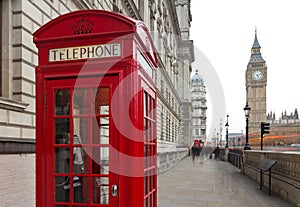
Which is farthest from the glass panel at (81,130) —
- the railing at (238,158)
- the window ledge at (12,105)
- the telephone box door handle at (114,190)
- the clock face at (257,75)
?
the clock face at (257,75)

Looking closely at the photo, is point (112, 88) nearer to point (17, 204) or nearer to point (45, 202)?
point (45, 202)

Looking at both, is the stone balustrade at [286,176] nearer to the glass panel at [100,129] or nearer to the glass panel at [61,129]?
the glass panel at [100,129]

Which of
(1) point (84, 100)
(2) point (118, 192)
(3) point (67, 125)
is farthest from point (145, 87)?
(2) point (118, 192)

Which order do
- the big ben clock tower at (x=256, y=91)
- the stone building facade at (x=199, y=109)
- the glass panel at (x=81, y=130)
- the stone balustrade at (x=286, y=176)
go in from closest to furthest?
the glass panel at (x=81, y=130)
the stone balustrade at (x=286, y=176)
the stone building facade at (x=199, y=109)
the big ben clock tower at (x=256, y=91)

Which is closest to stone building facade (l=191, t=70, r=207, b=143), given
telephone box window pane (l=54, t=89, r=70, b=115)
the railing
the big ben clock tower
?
the big ben clock tower

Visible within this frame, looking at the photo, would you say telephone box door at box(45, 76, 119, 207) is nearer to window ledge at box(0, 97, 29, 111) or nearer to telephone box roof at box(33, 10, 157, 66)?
telephone box roof at box(33, 10, 157, 66)

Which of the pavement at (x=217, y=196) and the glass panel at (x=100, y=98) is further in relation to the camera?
the pavement at (x=217, y=196)

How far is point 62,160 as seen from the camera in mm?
3025

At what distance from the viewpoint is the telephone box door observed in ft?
9.43

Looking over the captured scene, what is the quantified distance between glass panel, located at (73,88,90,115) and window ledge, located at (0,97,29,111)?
2.42m

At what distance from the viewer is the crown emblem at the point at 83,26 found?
2926mm

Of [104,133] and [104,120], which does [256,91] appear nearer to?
[104,133]

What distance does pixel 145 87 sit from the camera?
3111mm

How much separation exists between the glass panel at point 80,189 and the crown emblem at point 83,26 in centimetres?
159
